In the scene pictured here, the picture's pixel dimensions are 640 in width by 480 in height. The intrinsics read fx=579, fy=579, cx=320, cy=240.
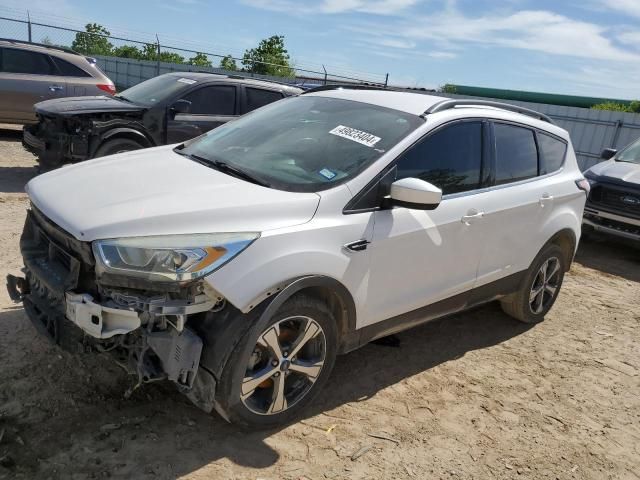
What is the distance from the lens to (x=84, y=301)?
8.70 ft

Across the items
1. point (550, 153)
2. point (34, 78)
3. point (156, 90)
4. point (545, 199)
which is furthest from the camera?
point (34, 78)

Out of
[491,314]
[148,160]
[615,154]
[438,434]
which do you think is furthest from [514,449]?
[615,154]

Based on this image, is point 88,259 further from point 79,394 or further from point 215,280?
point 79,394

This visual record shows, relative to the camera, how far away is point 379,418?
3.47m

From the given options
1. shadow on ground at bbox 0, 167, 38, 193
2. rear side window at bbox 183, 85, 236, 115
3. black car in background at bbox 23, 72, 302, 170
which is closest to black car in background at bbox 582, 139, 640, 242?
black car in background at bbox 23, 72, 302, 170

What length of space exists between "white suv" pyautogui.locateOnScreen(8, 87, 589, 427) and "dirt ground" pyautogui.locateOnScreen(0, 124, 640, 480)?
11.7 inches

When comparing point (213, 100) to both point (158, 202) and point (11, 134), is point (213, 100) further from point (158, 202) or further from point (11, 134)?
point (11, 134)

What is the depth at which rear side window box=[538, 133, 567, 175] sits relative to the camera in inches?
186

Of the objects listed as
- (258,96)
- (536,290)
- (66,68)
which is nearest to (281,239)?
(536,290)

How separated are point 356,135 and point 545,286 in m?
2.50

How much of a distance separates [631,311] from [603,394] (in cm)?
212

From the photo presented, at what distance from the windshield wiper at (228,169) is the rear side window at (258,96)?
16.0ft

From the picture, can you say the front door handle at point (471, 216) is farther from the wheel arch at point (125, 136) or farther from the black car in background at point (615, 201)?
the wheel arch at point (125, 136)

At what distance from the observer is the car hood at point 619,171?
8000 millimetres
